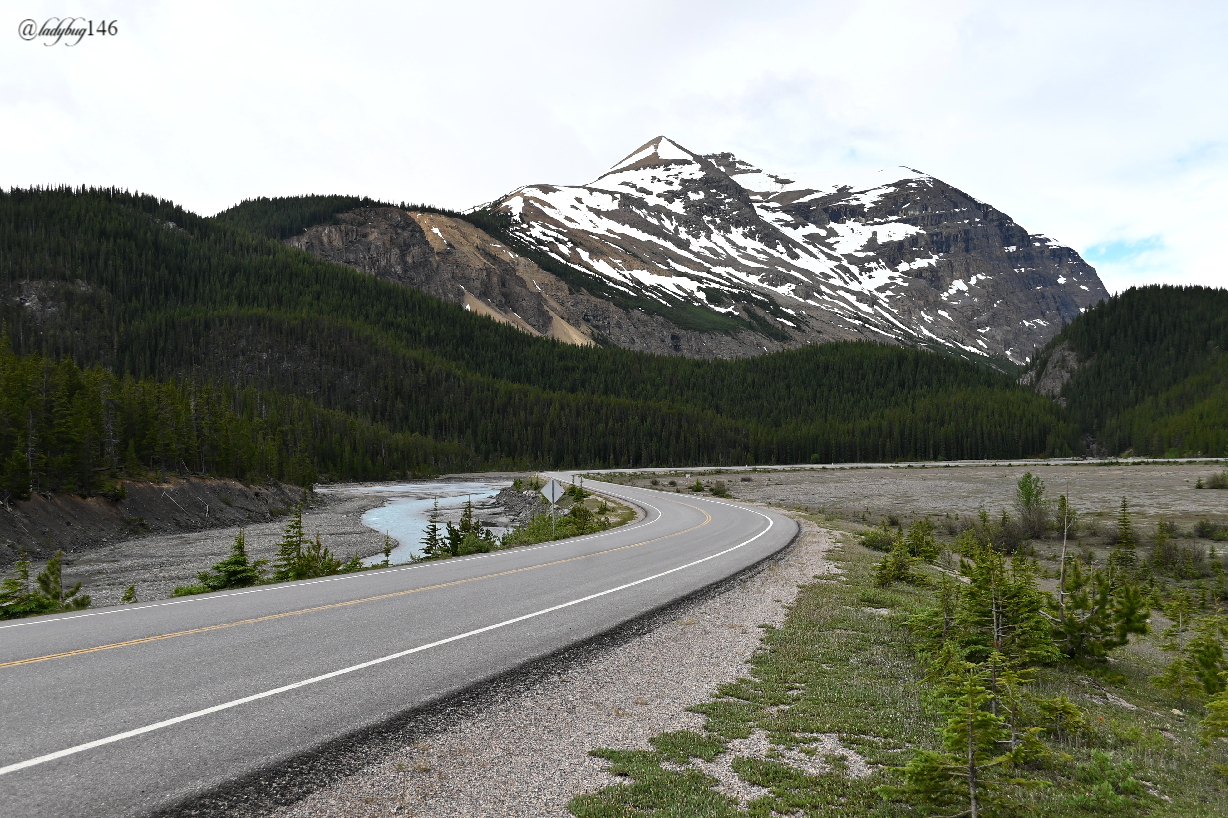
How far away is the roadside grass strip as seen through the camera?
566 cm

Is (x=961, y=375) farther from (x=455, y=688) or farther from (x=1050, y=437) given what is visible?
(x=455, y=688)

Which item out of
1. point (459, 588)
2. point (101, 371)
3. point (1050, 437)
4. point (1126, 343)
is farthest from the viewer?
point (1126, 343)

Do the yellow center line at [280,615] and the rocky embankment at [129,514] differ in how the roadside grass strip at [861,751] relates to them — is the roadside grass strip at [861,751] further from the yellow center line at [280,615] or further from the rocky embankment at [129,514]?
the rocky embankment at [129,514]

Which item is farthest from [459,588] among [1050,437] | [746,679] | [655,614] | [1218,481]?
[1050,437]

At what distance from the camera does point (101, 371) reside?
48312mm

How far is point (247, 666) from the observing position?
8344mm

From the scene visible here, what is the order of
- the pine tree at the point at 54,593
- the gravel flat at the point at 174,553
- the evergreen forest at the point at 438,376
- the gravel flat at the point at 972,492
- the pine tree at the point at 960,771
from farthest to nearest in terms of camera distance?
the evergreen forest at the point at 438,376 → the gravel flat at the point at 972,492 → the gravel flat at the point at 174,553 → the pine tree at the point at 54,593 → the pine tree at the point at 960,771

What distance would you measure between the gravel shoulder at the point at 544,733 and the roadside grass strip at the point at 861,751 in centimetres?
32

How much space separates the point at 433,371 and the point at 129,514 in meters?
117

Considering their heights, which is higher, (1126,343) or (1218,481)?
(1126,343)

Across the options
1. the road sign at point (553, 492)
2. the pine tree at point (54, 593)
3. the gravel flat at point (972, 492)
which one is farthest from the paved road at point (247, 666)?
the gravel flat at point (972, 492)

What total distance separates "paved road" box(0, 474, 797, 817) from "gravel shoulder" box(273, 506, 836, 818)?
72 cm

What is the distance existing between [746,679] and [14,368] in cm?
4991

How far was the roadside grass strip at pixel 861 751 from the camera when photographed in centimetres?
566
